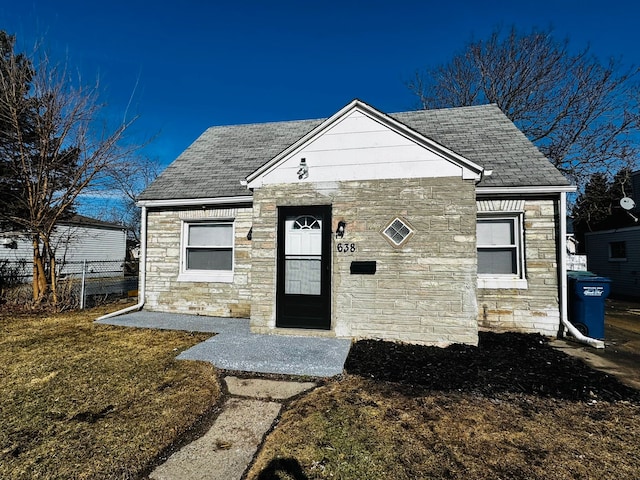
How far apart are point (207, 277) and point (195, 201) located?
1917mm

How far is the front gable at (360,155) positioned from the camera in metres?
5.38

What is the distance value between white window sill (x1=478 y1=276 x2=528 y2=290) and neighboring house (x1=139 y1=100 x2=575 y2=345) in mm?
24

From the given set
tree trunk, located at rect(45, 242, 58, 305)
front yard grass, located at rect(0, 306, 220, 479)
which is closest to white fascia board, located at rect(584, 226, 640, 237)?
front yard grass, located at rect(0, 306, 220, 479)

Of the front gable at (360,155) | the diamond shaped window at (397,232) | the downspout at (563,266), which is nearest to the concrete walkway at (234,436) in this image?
the diamond shaped window at (397,232)

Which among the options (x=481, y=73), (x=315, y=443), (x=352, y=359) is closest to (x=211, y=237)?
(x=352, y=359)

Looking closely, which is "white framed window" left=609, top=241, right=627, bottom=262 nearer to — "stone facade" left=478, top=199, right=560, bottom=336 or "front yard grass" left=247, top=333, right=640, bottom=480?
"stone facade" left=478, top=199, right=560, bottom=336

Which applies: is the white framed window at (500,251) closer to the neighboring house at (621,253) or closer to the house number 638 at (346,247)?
the house number 638 at (346,247)

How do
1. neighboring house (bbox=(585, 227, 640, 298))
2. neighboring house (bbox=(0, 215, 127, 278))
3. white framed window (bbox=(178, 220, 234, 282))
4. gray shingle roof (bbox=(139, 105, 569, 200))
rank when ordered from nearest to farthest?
gray shingle roof (bbox=(139, 105, 569, 200)) < white framed window (bbox=(178, 220, 234, 282)) < neighboring house (bbox=(585, 227, 640, 298)) < neighboring house (bbox=(0, 215, 127, 278))

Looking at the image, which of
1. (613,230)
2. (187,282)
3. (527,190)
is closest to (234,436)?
(187,282)

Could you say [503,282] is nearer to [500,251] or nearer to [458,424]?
[500,251]

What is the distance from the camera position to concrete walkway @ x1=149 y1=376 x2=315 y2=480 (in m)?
Answer: 2.39

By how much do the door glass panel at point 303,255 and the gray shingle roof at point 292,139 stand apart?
7.17ft

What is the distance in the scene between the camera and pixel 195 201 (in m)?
7.63

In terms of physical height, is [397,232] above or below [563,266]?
above
